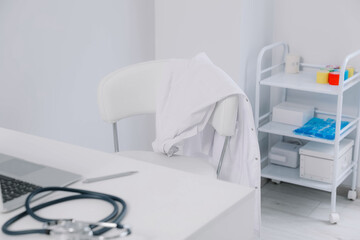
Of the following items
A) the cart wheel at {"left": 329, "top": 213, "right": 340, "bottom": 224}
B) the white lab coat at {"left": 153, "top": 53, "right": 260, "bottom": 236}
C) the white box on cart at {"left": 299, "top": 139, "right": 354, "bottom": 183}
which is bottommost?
the cart wheel at {"left": 329, "top": 213, "right": 340, "bottom": 224}

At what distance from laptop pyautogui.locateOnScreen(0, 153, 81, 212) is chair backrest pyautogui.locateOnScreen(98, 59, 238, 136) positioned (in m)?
0.78

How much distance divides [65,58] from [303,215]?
1.45 metres

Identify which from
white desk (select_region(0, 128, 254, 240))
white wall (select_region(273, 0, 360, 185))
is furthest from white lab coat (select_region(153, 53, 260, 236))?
white wall (select_region(273, 0, 360, 185))

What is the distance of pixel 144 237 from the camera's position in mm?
873

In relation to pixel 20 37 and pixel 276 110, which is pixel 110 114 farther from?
pixel 276 110

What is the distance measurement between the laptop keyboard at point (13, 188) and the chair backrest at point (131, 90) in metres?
0.89

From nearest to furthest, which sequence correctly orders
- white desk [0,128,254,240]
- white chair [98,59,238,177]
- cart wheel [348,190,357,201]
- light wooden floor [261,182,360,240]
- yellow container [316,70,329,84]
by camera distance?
white desk [0,128,254,240]
white chair [98,59,238,177]
light wooden floor [261,182,360,240]
yellow container [316,70,329,84]
cart wheel [348,190,357,201]

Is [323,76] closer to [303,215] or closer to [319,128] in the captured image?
[319,128]

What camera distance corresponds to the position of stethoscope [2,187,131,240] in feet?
2.64

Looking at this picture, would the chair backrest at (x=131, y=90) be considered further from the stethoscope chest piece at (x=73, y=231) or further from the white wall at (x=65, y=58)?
the stethoscope chest piece at (x=73, y=231)

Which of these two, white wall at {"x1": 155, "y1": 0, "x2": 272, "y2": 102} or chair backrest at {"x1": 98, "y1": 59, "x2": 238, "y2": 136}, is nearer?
chair backrest at {"x1": 98, "y1": 59, "x2": 238, "y2": 136}

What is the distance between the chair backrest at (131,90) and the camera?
77.9 inches

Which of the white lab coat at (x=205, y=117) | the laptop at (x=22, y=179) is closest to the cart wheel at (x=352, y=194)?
the white lab coat at (x=205, y=117)

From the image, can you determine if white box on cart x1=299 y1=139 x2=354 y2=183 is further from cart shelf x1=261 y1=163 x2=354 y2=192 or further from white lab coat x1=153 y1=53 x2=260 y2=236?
white lab coat x1=153 y1=53 x2=260 y2=236
